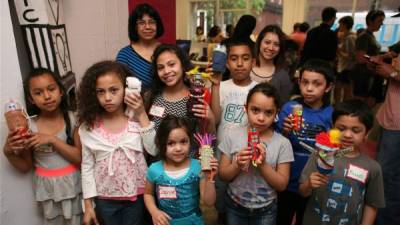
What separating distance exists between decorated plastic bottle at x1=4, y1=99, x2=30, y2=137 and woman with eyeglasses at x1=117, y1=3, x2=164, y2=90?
29.4 inches

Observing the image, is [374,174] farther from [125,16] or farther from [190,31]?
[190,31]

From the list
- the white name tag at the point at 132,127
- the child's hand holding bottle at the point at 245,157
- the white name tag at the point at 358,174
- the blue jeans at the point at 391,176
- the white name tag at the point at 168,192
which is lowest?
the blue jeans at the point at 391,176

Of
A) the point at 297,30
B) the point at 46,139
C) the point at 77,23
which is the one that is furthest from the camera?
Answer: the point at 297,30

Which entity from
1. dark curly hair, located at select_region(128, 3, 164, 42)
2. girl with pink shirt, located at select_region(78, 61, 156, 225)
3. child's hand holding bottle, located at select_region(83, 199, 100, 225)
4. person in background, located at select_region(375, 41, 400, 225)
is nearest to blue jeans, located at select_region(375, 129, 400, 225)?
person in background, located at select_region(375, 41, 400, 225)

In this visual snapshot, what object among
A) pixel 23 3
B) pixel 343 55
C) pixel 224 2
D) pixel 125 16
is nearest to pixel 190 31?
pixel 224 2

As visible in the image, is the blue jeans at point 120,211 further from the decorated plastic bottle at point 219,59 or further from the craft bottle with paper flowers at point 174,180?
the decorated plastic bottle at point 219,59

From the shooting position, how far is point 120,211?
171 cm

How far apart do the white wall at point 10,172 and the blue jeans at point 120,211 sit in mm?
448

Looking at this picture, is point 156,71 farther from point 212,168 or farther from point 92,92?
→ point 212,168

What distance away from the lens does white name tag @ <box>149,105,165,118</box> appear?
1.75m

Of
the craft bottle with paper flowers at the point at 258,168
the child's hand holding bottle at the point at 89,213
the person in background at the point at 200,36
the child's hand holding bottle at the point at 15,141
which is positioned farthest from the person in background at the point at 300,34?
the child's hand holding bottle at the point at 15,141

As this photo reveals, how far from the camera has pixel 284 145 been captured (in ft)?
5.18

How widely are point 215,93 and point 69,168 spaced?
38.3 inches

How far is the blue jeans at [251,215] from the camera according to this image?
1605mm
